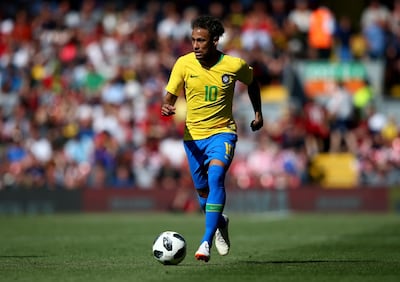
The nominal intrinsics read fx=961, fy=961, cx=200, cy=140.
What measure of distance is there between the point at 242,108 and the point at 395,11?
18.3 feet

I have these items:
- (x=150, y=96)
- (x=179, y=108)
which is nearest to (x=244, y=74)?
(x=179, y=108)

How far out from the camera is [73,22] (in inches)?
1184

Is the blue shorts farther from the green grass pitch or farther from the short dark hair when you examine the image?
the short dark hair

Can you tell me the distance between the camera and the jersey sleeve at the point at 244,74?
35.8 ft

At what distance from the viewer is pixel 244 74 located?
431 inches

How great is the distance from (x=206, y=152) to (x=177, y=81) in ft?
2.82

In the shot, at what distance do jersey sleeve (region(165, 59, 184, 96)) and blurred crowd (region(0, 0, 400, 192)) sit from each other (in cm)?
1365

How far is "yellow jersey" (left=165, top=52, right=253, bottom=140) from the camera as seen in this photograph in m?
10.8

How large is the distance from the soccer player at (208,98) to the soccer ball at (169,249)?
1.67 feet

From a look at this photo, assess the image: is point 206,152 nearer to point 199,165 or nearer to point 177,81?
point 199,165

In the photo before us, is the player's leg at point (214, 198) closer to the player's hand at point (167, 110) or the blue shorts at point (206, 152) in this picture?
the blue shorts at point (206, 152)

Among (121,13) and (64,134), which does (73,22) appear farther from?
(64,134)

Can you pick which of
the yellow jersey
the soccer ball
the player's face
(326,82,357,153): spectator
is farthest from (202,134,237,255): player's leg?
(326,82,357,153): spectator

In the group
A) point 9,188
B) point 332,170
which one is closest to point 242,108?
point 332,170
